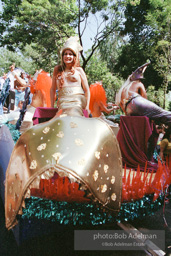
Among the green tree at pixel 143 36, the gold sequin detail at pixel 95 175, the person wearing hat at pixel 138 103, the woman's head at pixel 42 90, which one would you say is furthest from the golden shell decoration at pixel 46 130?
the green tree at pixel 143 36

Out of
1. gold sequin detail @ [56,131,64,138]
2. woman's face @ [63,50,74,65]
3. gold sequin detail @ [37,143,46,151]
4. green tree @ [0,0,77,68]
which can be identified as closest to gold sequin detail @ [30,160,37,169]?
gold sequin detail @ [37,143,46,151]

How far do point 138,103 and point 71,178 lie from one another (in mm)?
2458

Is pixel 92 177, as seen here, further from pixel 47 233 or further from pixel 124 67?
pixel 124 67

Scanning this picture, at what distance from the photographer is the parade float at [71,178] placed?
5.45 feet

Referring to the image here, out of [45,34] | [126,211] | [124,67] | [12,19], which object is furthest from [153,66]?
[126,211]

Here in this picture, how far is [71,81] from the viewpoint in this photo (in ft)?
9.09

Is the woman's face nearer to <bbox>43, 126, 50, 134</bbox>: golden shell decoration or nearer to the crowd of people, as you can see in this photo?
the crowd of people

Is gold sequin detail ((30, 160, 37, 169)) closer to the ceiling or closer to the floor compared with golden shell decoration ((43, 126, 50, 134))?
closer to the floor

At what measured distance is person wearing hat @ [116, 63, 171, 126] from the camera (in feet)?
12.1

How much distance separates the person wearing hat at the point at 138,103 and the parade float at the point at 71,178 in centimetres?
144

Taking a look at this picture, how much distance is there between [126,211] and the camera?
2.24 m

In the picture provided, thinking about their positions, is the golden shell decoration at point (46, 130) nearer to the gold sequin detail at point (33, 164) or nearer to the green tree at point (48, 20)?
the gold sequin detail at point (33, 164)

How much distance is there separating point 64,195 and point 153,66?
12223 millimetres

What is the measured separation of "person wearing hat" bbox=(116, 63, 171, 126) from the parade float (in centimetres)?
144
